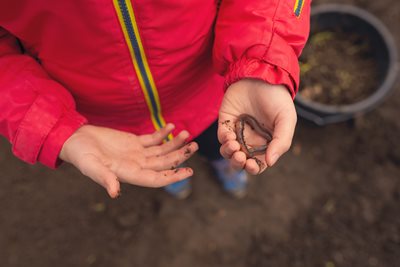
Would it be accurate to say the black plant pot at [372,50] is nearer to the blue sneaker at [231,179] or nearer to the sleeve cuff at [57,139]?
the blue sneaker at [231,179]

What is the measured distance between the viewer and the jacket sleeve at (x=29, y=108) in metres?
1.50

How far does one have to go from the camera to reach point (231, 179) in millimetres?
2863

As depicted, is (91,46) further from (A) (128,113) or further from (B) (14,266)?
(B) (14,266)

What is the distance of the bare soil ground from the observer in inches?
108

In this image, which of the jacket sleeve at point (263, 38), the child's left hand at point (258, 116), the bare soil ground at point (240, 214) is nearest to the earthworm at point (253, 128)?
the child's left hand at point (258, 116)

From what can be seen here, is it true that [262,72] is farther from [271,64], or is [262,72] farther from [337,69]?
[337,69]

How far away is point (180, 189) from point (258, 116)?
1431 mm

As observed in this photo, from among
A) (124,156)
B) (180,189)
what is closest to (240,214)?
(180,189)

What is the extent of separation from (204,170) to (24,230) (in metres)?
1.50

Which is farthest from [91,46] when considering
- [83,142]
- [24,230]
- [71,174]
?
[24,230]

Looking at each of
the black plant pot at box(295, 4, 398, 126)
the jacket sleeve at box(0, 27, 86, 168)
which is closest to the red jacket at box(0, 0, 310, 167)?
the jacket sleeve at box(0, 27, 86, 168)

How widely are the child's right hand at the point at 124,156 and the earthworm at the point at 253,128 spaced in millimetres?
286

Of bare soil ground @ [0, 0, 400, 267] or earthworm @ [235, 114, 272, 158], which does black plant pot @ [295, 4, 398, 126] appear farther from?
earthworm @ [235, 114, 272, 158]

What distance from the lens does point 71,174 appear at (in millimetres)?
3018
